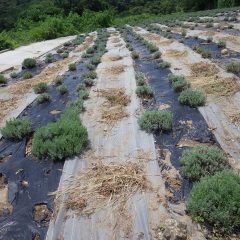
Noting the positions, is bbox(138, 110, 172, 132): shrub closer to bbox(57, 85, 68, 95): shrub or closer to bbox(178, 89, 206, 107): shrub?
bbox(178, 89, 206, 107): shrub

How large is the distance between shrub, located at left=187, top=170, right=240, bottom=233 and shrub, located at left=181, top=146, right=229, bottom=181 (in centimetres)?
52

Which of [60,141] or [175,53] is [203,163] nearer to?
[60,141]

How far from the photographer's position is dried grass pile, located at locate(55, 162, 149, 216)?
4.91 metres

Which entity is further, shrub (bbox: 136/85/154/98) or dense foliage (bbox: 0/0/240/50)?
dense foliage (bbox: 0/0/240/50)

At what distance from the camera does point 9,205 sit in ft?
17.1

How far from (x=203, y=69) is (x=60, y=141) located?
244 inches

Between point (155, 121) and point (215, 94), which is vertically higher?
point (155, 121)

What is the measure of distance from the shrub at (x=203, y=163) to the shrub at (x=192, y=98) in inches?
97.2

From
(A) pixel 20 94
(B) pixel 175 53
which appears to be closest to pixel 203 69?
(B) pixel 175 53

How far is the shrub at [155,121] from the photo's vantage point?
6.90 meters

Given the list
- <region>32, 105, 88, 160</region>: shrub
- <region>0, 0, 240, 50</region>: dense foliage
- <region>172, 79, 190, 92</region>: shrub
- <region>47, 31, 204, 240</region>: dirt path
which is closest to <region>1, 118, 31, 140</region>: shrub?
<region>32, 105, 88, 160</region>: shrub

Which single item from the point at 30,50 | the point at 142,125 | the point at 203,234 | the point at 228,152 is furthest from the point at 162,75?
the point at 30,50

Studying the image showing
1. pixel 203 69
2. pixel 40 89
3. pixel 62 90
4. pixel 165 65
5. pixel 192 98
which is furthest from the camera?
pixel 165 65

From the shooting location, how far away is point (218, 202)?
169 inches
